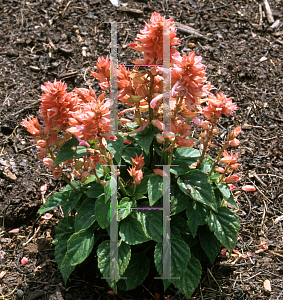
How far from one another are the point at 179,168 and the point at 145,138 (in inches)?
13.2

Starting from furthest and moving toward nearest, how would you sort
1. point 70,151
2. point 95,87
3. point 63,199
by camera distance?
point 95,87 < point 63,199 < point 70,151

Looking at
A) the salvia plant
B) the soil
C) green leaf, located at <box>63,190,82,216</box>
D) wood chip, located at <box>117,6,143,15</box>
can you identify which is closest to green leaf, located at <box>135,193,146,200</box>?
the salvia plant

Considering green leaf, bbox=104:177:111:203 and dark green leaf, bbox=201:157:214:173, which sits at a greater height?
green leaf, bbox=104:177:111:203

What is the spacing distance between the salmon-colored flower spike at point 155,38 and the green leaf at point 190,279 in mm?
1534

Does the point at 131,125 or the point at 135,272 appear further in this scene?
the point at 131,125

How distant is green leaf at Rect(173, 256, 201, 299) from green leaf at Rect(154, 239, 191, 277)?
155 millimetres

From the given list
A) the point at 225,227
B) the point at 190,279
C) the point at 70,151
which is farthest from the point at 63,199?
the point at 225,227

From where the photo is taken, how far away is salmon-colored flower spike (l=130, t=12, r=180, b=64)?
179 cm

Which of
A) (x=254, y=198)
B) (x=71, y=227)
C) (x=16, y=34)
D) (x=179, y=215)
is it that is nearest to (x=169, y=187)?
(x=179, y=215)

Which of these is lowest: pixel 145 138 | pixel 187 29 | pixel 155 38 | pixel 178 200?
pixel 178 200

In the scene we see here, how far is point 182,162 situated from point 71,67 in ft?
7.87

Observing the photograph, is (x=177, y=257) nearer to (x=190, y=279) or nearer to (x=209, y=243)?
(x=190, y=279)

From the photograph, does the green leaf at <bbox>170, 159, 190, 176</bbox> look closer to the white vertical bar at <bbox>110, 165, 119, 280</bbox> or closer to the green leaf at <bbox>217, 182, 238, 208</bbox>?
the green leaf at <bbox>217, 182, 238, 208</bbox>

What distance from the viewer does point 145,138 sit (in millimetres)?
2266
